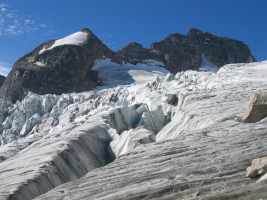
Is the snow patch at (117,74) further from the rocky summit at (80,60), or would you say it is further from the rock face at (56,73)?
the rock face at (56,73)

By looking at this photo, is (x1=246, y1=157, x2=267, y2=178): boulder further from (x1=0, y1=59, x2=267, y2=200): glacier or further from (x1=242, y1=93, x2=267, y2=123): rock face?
(x1=242, y1=93, x2=267, y2=123): rock face

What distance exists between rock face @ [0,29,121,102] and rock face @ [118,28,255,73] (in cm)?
3074

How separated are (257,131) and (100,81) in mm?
52240

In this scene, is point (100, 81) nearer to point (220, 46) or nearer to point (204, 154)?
point (204, 154)

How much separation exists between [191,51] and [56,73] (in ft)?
182

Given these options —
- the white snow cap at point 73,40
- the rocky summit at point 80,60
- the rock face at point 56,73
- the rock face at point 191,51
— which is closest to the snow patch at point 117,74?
the rocky summit at point 80,60

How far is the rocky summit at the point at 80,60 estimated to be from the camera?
57938mm

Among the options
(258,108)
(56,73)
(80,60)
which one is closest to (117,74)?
(80,60)

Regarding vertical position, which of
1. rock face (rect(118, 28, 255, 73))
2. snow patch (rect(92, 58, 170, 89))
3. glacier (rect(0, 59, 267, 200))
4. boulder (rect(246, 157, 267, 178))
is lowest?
boulder (rect(246, 157, 267, 178))

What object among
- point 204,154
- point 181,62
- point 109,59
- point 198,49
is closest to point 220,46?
point 198,49

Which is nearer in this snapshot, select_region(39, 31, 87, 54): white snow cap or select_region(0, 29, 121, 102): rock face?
select_region(0, 29, 121, 102): rock face

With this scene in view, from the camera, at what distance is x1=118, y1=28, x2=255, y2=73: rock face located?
97.6 meters

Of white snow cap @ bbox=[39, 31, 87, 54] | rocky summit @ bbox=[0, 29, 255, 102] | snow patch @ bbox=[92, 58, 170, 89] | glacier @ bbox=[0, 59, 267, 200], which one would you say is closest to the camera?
glacier @ bbox=[0, 59, 267, 200]

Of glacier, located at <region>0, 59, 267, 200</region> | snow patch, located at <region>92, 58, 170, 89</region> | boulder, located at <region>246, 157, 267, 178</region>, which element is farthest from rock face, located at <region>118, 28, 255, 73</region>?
boulder, located at <region>246, 157, 267, 178</region>
